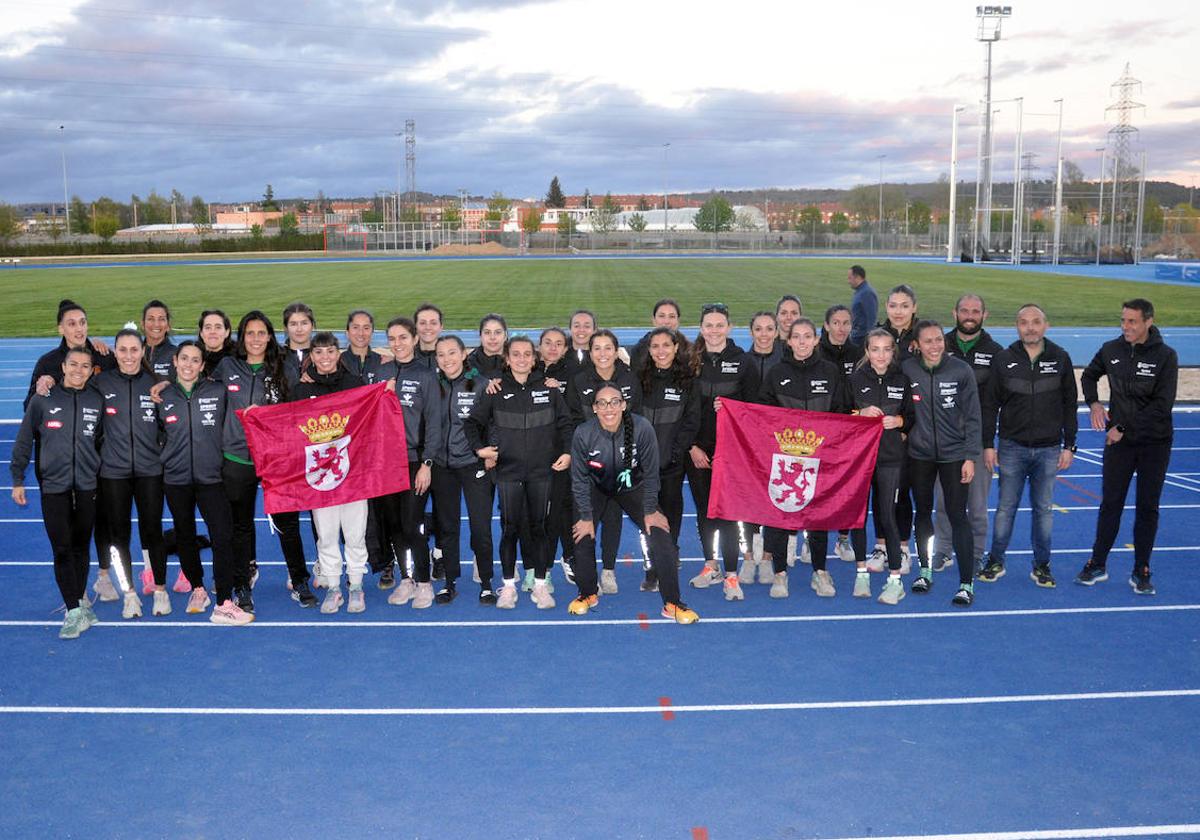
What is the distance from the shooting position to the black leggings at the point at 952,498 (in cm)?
755

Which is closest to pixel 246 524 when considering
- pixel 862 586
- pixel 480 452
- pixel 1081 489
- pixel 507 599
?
pixel 480 452

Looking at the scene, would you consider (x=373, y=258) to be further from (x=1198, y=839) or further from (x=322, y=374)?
(x=1198, y=839)

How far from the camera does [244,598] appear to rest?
24.5ft

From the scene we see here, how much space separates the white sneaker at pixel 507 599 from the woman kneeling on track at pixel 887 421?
271cm

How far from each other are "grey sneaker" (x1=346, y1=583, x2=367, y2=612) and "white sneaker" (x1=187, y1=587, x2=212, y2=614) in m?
1.05

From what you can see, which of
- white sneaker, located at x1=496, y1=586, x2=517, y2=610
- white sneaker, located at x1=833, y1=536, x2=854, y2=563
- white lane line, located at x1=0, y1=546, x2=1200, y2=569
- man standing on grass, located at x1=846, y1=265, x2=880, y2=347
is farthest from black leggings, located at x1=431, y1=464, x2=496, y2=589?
man standing on grass, located at x1=846, y1=265, x2=880, y2=347

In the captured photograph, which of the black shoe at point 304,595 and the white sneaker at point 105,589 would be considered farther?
the white sneaker at point 105,589

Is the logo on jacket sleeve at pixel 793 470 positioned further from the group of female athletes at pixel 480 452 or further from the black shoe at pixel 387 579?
the black shoe at pixel 387 579

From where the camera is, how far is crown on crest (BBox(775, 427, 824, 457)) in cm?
775

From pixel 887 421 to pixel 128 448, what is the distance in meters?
5.57

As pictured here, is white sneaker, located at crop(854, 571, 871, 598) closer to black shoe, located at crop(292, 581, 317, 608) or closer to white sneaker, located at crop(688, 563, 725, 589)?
white sneaker, located at crop(688, 563, 725, 589)

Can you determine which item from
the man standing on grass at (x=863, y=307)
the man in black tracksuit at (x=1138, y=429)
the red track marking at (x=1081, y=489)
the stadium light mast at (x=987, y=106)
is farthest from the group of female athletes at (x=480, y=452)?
the stadium light mast at (x=987, y=106)

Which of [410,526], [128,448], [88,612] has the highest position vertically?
[128,448]

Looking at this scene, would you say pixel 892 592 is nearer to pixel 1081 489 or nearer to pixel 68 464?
pixel 1081 489
